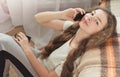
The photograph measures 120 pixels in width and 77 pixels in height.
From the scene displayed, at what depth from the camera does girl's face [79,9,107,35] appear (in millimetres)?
1389

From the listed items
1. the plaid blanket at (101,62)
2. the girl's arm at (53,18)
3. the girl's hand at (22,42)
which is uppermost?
the plaid blanket at (101,62)

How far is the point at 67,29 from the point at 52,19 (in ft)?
0.43

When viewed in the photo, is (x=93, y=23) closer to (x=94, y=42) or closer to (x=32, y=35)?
(x=94, y=42)

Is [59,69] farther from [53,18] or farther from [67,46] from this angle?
[53,18]

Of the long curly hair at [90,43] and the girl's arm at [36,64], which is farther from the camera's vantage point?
the girl's arm at [36,64]

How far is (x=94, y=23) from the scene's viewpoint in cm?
139

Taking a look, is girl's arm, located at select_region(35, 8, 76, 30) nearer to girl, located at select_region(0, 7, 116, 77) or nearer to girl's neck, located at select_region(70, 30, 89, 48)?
girl, located at select_region(0, 7, 116, 77)

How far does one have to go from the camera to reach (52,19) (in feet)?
5.69

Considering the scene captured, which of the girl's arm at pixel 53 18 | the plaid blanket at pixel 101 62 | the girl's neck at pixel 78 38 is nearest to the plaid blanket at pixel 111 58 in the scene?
the plaid blanket at pixel 101 62

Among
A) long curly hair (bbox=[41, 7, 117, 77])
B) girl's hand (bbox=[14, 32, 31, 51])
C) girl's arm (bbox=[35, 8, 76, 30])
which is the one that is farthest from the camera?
girl's arm (bbox=[35, 8, 76, 30])

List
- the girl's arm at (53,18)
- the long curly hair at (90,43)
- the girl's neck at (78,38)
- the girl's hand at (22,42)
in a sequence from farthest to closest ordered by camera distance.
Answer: the girl's arm at (53,18) → the girl's hand at (22,42) → the girl's neck at (78,38) → the long curly hair at (90,43)

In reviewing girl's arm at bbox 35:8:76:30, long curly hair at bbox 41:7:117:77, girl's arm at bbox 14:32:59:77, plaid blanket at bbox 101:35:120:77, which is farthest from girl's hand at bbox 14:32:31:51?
plaid blanket at bbox 101:35:120:77

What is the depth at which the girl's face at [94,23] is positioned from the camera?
139 cm

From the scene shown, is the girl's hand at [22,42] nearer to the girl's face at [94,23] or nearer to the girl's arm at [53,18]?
the girl's arm at [53,18]
